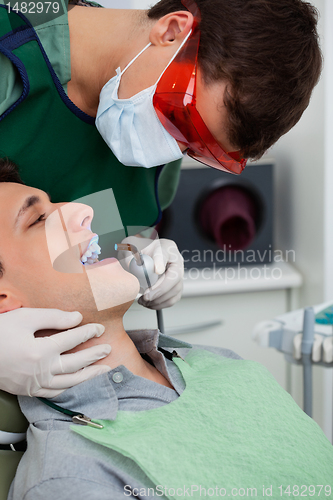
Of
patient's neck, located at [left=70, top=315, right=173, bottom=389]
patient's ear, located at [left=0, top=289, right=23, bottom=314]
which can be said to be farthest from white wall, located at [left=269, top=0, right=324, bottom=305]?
patient's ear, located at [left=0, top=289, right=23, bottom=314]

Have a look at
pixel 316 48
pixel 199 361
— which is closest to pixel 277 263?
pixel 199 361

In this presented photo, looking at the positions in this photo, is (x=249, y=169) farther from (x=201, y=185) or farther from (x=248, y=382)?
(x=248, y=382)

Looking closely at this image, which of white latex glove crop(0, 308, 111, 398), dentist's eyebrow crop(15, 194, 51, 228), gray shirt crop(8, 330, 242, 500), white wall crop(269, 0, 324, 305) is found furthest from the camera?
white wall crop(269, 0, 324, 305)

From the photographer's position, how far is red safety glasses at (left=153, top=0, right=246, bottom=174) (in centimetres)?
93

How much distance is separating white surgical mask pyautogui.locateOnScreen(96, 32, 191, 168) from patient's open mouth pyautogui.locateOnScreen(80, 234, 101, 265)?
0.24 m

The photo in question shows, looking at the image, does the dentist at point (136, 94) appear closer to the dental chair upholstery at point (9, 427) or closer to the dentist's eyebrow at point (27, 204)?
the dental chair upholstery at point (9, 427)

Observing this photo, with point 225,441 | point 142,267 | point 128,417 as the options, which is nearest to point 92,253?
point 142,267

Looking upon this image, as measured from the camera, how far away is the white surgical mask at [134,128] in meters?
1.00

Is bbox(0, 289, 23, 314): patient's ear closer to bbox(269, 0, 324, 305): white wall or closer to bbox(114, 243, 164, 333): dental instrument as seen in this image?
bbox(114, 243, 164, 333): dental instrument

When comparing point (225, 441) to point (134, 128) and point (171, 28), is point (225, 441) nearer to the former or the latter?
point (134, 128)

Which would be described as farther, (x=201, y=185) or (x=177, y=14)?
(x=201, y=185)

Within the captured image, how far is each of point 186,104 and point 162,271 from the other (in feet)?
1.25

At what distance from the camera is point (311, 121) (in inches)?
73.6

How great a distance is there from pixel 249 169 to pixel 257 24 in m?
1.06
